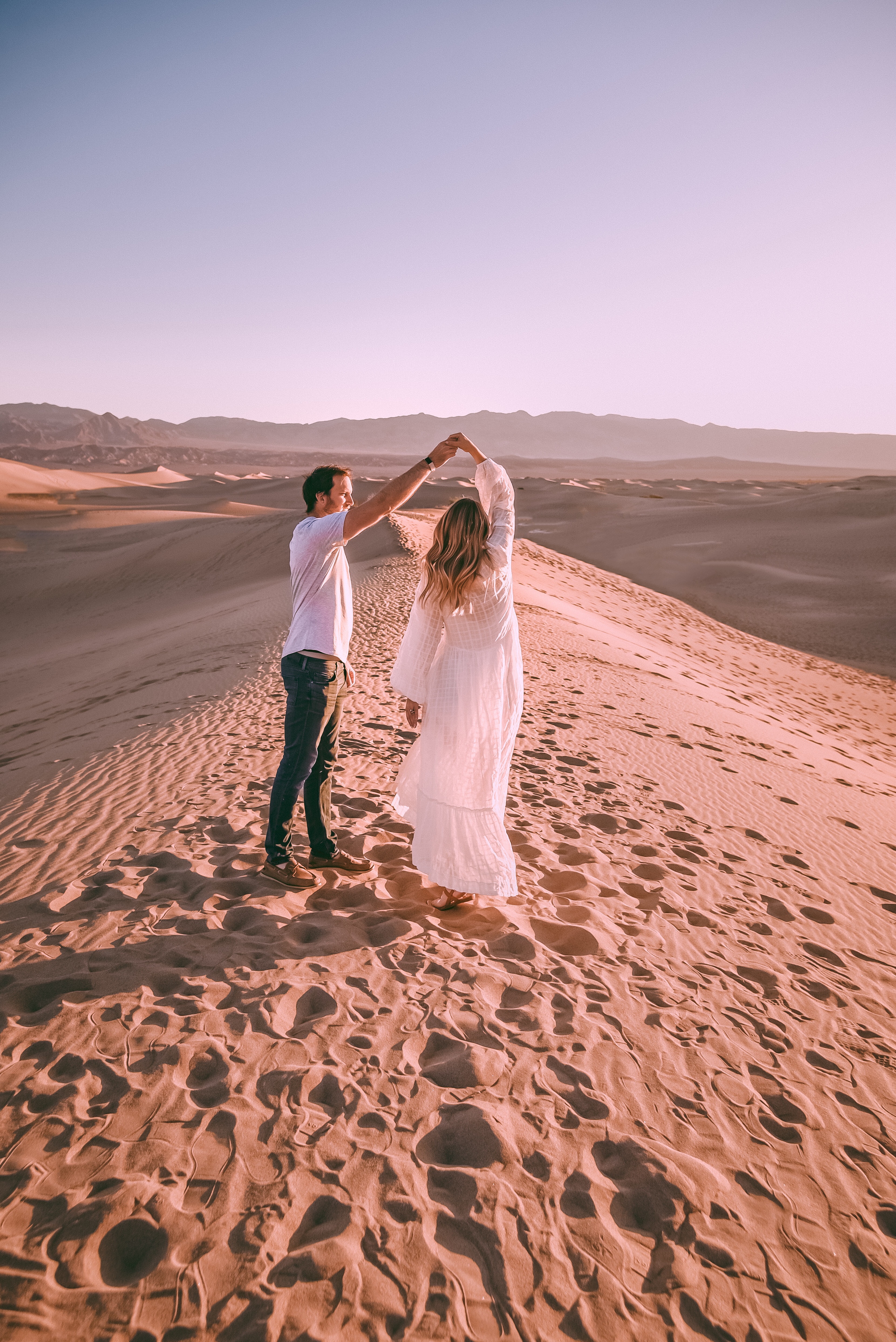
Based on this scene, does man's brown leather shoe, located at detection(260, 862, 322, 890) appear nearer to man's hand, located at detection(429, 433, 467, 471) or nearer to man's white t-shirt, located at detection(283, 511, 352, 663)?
man's white t-shirt, located at detection(283, 511, 352, 663)

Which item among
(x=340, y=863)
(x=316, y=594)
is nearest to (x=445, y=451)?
(x=316, y=594)

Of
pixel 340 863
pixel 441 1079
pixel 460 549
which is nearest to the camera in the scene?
pixel 441 1079

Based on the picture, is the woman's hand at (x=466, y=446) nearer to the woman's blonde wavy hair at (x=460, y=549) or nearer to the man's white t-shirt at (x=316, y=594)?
the woman's blonde wavy hair at (x=460, y=549)

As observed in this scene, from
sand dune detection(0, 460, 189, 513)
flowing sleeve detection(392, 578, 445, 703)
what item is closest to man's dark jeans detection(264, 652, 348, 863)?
flowing sleeve detection(392, 578, 445, 703)

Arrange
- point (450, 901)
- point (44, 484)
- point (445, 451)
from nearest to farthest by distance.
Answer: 1. point (445, 451)
2. point (450, 901)
3. point (44, 484)

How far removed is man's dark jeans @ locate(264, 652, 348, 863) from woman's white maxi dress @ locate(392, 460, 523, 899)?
1.04ft

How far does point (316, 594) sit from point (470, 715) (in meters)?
0.87

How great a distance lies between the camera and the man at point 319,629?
3.01 metres

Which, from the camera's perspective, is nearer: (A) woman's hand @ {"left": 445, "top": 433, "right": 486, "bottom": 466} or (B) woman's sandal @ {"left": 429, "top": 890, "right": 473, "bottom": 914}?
(A) woman's hand @ {"left": 445, "top": 433, "right": 486, "bottom": 466}

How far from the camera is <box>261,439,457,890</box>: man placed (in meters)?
3.01

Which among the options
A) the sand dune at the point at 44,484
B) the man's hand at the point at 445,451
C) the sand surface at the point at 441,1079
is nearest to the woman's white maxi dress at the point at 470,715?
the man's hand at the point at 445,451

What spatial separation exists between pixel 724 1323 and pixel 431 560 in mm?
2566

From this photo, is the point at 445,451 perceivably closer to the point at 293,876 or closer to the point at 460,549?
the point at 460,549

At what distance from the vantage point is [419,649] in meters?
3.13
